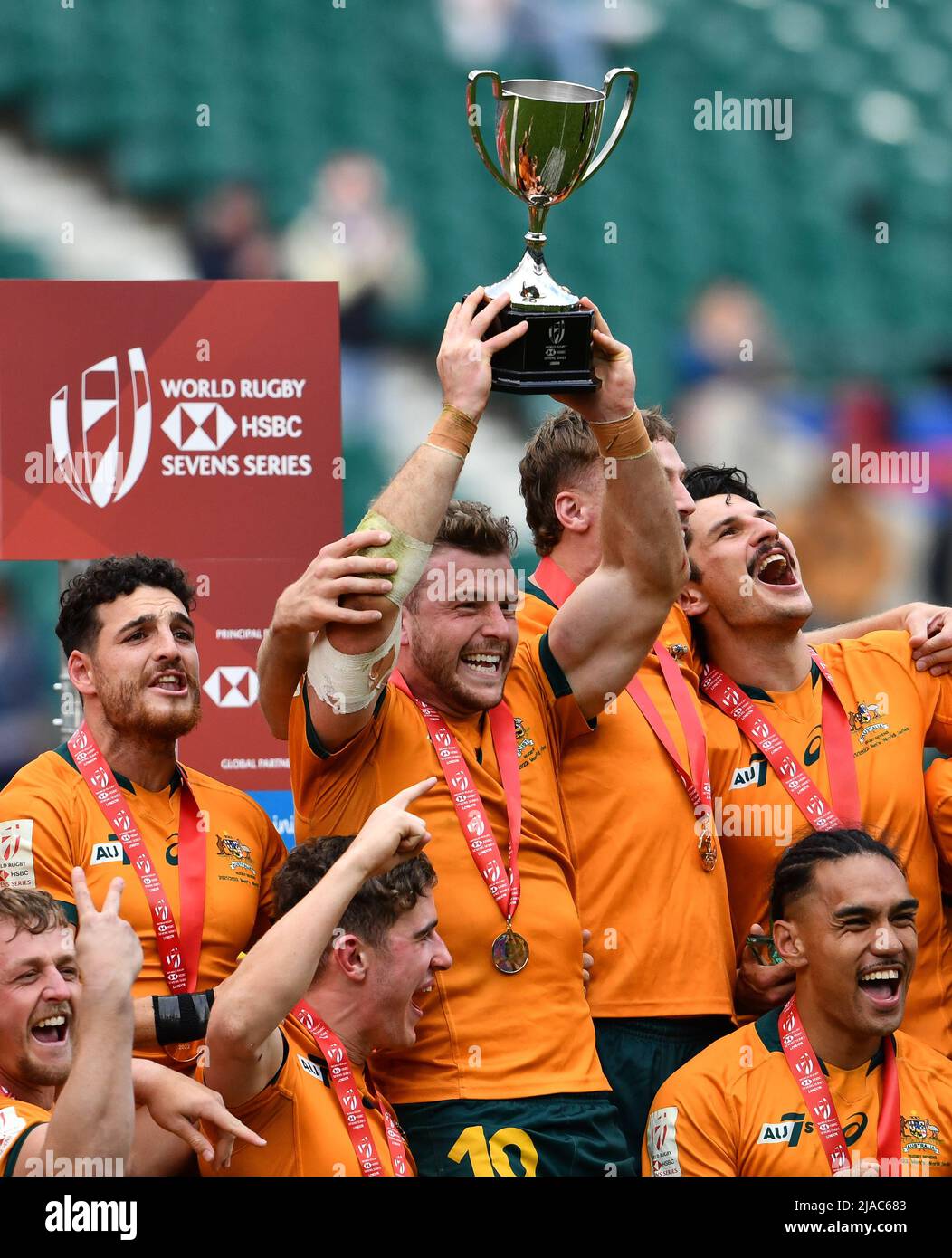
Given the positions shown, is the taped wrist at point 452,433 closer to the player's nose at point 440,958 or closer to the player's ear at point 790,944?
the player's nose at point 440,958

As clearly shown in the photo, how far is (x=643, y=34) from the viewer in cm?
579

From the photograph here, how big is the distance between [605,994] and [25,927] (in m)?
1.12

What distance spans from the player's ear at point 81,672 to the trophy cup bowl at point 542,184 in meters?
1.21

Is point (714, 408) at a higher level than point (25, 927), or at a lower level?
higher

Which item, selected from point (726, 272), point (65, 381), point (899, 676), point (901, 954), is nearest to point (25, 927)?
point (901, 954)

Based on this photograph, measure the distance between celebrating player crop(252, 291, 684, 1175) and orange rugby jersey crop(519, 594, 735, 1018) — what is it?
0.24ft

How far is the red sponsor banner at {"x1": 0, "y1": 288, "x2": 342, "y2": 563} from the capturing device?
203 inches

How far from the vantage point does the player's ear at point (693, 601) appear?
158 inches

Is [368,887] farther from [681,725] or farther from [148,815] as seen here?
[681,725]

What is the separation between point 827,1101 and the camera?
3.38m

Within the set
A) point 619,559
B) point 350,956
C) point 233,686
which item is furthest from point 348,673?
point 233,686

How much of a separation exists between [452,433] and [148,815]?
111 centimetres

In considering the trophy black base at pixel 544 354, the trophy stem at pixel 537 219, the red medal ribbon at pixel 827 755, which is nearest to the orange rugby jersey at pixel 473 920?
the red medal ribbon at pixel 827 755

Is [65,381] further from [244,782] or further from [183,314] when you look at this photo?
[244,782]
